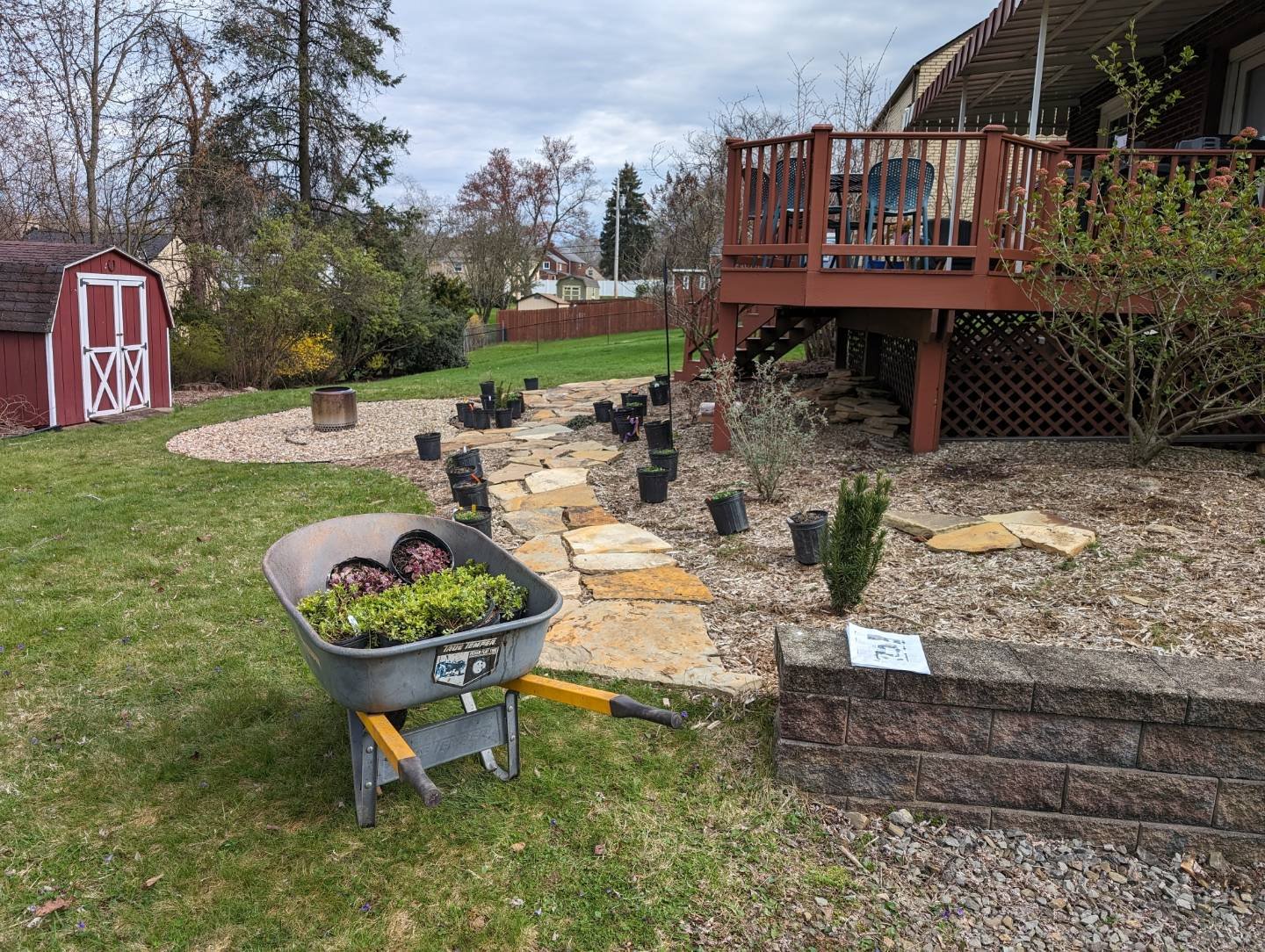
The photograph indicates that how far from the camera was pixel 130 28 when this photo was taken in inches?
561

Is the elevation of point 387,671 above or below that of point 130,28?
below

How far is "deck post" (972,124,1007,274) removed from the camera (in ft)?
19.9

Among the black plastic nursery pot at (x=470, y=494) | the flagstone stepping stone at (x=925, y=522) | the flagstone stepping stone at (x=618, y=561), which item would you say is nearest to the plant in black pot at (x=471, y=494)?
the black plastic nursery pot at (x=470, y=494)

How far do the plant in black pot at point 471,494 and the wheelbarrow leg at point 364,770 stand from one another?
350cm

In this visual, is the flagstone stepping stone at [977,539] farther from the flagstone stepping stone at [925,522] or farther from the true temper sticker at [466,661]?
the true temper sticker at [466,661]

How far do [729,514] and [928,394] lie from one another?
7.44 ft

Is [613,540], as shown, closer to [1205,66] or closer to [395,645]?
[395,645]

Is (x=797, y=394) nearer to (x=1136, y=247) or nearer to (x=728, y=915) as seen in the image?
(x=1136, y=247)

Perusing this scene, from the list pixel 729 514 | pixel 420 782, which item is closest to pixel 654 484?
pixel 729 514

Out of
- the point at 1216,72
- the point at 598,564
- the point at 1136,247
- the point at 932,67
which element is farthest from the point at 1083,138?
the point at 598,564

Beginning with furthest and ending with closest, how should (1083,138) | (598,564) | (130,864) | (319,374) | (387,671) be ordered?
(319,374), (1083,138), (598,564), (130,864), (387,671)

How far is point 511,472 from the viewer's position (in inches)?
309

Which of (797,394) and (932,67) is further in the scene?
(932,67)

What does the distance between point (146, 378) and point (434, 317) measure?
8.77m
